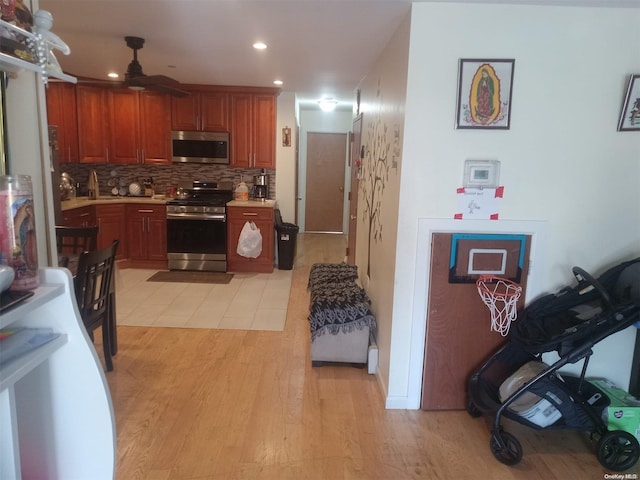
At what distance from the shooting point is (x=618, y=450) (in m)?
2.04

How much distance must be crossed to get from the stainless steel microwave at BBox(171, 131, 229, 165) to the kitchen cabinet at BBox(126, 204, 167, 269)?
2.36 ft

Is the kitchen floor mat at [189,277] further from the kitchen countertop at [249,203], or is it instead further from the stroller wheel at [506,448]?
the stroller wheel at [506,448]

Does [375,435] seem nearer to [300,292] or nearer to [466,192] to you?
[466,192]

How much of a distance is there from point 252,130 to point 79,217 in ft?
7.33

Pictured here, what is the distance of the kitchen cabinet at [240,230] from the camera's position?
5.15 m

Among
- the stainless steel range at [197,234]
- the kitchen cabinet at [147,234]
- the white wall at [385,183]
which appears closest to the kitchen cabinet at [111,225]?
the kitchen cabinet at [147,234]

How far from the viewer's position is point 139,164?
5598mm

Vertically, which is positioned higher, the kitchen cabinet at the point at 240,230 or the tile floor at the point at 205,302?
the kitchen cabinet at the point at 240,230

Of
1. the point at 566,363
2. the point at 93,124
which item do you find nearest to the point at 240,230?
the point at 93,124

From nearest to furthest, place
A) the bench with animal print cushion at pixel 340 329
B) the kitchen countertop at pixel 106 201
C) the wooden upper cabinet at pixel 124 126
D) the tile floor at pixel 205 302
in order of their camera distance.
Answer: the bench with animal print cushion at pixel 340 329 → the tile floor at pixel 205 302 → the kitchen countertop at pixel 106 201 → the wooden upper cabinet at pixel 124 126

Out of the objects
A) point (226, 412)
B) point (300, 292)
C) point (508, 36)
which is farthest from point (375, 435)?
point (300, 292)

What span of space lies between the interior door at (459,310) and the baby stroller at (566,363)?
0.15m

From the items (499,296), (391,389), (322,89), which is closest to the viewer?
(499,296)

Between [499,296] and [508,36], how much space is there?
4.40 feet
